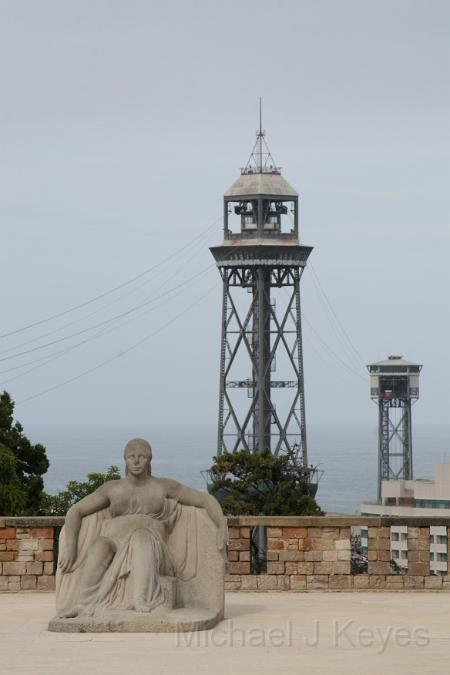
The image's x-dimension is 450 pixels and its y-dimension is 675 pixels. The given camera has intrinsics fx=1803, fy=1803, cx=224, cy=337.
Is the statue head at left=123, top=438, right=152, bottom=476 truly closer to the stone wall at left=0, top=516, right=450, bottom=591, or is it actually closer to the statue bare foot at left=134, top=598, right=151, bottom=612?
the statue bare foot at left=134, top=598, right=151, bottom=612

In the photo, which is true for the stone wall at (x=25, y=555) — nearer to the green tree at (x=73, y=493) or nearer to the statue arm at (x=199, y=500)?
the statue arm at (x=199, y=500)

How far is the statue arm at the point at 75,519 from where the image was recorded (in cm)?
1578

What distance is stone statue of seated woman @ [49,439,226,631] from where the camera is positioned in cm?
1524

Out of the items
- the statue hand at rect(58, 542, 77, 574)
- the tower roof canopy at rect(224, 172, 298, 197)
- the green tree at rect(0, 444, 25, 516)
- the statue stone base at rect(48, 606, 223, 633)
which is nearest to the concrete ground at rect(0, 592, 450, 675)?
the statue stone base at rect(48, 606, 223, 633)

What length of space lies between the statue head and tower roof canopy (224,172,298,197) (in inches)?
4169

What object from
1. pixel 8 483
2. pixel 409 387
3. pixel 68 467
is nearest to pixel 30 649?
pixel 8 483

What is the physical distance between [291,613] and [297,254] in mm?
107419

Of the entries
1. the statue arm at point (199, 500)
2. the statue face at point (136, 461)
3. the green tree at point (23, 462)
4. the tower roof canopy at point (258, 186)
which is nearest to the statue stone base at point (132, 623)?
the statue arm at point (199, 500)

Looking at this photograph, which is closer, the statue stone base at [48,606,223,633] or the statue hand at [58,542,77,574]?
the statue stone base at [48,606,223,633]

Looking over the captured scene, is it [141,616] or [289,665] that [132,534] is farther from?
[289,665]

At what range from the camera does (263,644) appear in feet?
47.3

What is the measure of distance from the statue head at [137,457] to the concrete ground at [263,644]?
153cm

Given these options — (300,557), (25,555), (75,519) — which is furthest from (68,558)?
(300,557)

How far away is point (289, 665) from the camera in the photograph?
1333cm
